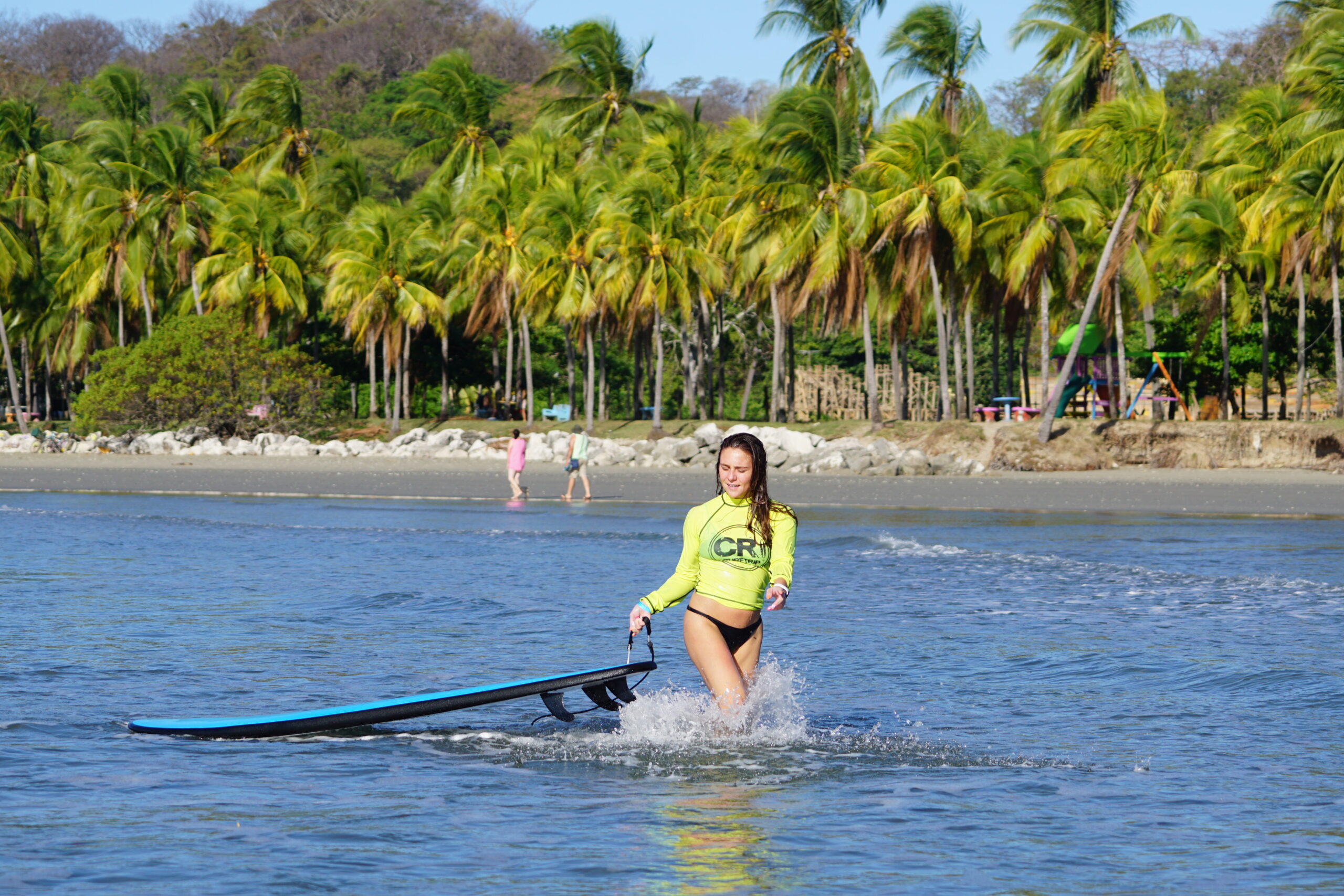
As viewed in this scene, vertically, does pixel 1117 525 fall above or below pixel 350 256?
below

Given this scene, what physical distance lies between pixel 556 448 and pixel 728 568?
30.3 m

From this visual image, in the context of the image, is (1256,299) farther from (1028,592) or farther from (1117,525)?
(1028,592)

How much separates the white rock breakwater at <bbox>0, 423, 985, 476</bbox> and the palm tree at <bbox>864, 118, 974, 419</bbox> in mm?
4391

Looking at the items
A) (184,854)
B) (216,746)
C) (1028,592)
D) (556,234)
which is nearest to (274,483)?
(556,234)

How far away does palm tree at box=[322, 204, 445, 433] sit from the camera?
43.7m

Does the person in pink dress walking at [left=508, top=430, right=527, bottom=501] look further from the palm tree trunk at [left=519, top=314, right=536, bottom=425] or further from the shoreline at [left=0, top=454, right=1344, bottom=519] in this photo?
the palm tree trunk at [left=519, top=314, right=536, bottom=425]

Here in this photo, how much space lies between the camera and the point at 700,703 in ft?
22.4

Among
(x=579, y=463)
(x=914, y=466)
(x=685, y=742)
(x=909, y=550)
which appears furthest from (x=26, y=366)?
(x=685, y=742)

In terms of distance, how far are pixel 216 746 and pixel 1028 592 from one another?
8416 millimetres

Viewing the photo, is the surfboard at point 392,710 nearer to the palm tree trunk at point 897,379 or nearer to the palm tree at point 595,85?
the palm tree trunk at point 897,379

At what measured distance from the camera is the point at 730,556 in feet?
20.6

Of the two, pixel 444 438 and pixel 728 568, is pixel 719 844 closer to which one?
pixel 728 568

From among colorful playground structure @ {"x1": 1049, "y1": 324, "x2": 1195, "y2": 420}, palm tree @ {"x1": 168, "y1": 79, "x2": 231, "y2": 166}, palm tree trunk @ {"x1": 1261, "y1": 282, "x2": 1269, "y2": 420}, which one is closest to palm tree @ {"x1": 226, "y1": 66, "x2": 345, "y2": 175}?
palm tree @ {"x1": 168, "y1": 79, "x2": 231, "y2": 166}

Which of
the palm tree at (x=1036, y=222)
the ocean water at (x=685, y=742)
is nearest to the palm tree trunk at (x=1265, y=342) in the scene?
the palm tree at (x=1036, y=222)
